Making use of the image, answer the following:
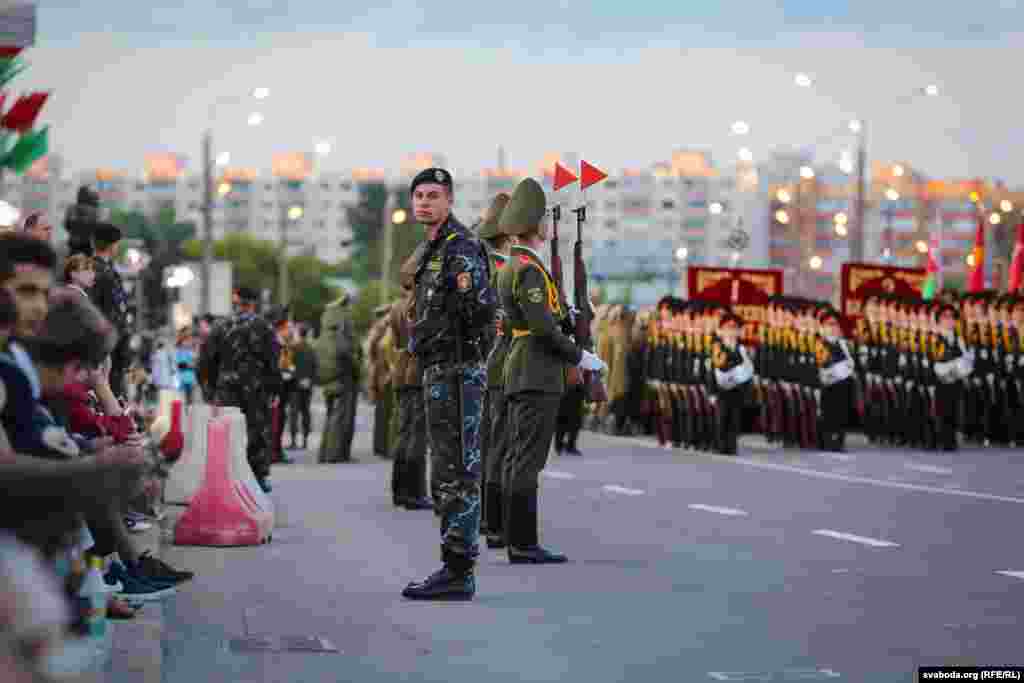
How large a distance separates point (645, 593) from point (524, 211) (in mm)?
2650

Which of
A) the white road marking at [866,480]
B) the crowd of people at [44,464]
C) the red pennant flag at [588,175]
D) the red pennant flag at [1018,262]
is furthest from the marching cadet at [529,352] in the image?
the red pennant flag at [1018,262]

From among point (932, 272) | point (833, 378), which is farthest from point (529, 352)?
point (932, 272)

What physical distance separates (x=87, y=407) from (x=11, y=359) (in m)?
4.68

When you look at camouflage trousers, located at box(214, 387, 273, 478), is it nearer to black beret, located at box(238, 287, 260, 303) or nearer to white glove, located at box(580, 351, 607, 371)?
black beret, located at box(238, 287, 260, 303)

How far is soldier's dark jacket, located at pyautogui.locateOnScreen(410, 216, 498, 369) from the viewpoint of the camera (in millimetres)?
12852

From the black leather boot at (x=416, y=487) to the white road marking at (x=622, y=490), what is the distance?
2672 mm

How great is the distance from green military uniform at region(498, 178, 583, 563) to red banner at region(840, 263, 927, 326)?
72.6ft

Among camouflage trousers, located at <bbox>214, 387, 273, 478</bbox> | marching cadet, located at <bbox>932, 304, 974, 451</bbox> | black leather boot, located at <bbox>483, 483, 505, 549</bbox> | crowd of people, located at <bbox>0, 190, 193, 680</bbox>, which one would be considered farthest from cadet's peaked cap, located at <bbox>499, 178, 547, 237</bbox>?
marching cadet, located at <bbox>932, 304, 974, 451</bbox>

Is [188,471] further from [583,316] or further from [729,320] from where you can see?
[729,320]

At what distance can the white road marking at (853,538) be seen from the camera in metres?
16.2

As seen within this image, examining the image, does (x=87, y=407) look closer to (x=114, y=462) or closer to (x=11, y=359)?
(x=11, y=359)

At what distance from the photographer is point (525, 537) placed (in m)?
15.1

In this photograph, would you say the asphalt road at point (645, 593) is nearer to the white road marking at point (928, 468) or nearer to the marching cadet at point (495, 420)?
the marching cadet at point (495, 420)

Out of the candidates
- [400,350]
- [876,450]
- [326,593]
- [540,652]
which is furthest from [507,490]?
[876,450]
